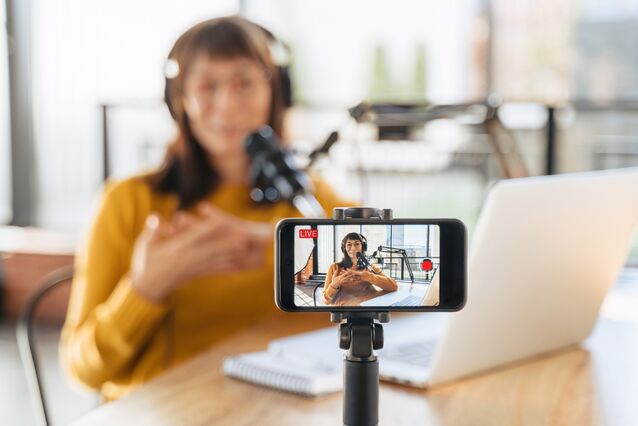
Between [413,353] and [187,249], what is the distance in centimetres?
37

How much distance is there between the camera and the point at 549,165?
3113 millimetres

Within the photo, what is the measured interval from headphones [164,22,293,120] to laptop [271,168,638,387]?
52cm

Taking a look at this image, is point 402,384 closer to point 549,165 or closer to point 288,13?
point 549,165

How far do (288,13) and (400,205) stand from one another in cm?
193

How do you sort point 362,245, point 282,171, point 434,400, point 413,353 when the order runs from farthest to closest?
point 282,171, point 413,353, point 434,400, point 362,245

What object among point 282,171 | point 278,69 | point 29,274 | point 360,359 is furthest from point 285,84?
point 29,274

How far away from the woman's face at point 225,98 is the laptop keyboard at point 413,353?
0.51m

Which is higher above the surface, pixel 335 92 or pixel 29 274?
pixel 335 92

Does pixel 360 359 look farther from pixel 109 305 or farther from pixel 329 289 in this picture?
pixel 109 305

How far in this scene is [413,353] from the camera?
1.14 m

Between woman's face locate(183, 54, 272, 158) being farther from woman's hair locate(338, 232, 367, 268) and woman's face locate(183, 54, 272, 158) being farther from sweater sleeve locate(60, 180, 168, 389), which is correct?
woman's hair locate(338, 232, 367, 268)

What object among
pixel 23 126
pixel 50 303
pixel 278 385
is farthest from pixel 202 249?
pixel 23 126

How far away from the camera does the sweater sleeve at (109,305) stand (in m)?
1.32

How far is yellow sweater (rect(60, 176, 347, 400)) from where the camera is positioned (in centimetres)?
133
